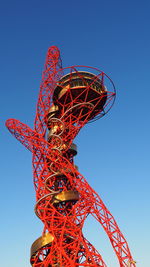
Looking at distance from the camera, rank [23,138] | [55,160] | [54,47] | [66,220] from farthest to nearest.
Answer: [54,47] → [23,138] → [55,160] → [66,220]

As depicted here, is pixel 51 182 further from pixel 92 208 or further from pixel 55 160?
pixel 92 208

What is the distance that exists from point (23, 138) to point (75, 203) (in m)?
9.50

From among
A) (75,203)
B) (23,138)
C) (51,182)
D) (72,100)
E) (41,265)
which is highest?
(72,100)

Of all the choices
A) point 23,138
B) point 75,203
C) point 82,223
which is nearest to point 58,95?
point 23,138

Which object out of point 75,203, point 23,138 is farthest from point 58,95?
point 75,203

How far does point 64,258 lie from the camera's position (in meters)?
24.3

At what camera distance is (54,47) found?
3953 cm

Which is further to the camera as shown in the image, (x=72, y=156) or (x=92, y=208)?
(x=72, y=156)

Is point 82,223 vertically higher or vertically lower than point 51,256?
higher

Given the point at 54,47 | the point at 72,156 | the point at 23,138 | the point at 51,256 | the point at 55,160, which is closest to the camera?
the point at 51,256

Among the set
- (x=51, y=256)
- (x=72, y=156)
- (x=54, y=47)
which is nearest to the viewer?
(x=51, y=256)

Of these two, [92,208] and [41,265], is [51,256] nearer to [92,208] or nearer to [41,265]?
[41,265]

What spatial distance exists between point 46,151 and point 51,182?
11.5 ft

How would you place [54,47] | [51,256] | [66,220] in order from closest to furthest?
[51,256] < [66,220] < [54,47]
